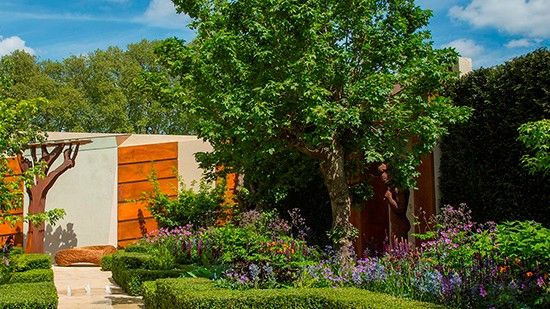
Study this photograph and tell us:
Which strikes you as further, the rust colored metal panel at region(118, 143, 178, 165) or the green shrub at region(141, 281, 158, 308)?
the rust colored metal panel at region(118, 143, 178, 165)

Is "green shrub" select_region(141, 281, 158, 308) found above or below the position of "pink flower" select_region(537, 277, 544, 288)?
below

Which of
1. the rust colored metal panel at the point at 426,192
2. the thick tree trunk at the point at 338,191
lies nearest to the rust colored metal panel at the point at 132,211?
the rust colored metal panel at the point at 426,192

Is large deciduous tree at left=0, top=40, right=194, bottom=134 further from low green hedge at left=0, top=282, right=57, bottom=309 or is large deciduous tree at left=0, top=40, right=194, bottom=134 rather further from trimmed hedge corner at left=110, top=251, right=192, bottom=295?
low green hedge at left=0, top=282, right=57, bottom=309

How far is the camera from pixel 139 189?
19.4 metres

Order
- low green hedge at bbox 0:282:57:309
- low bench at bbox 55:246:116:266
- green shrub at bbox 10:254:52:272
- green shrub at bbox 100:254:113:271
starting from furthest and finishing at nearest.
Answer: low bench at bbox 55:246:116:266, green shrub at bbox 100:254:113:271, green shrub at bbox 10:254:52:272, low green hedge at bbox 0:282:57:309

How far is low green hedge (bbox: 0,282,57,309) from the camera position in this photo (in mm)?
6961

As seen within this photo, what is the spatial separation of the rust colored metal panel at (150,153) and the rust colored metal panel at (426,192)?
9939mm

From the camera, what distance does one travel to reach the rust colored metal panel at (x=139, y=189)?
1908 centimetres

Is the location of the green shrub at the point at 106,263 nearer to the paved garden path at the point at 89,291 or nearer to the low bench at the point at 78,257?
the paved garden path at the point at 89,291

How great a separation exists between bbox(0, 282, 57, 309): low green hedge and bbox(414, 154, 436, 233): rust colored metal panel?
5.78m

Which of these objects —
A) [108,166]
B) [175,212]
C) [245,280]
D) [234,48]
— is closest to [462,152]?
[234,48]

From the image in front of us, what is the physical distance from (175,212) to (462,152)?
908cm

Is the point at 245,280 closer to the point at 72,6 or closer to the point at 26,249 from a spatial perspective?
the point at 72,6

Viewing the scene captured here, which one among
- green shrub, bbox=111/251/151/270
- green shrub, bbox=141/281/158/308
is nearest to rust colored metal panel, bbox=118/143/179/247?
green shrub, bbox=111/251/151/270
